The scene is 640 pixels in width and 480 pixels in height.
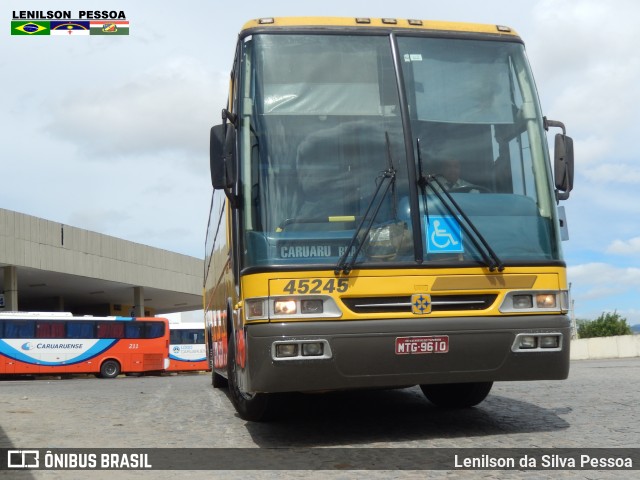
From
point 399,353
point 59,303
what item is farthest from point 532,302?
point 59,303

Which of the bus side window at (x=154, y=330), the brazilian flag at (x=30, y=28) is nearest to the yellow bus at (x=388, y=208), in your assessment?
the brazilian flag at (x=30, y=28)

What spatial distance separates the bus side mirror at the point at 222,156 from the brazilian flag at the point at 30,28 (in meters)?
13.4

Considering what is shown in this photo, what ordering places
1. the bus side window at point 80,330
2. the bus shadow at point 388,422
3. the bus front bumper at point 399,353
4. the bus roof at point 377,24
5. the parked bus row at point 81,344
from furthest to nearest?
the bus side window at point 80,330 < the parked bus row at point 81,344 < the bus roof at point 377,24 < the bus shadow at point 388,422 < the bus front bumper at point 399,353

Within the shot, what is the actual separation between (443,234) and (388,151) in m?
0.85

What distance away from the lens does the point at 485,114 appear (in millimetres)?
7406

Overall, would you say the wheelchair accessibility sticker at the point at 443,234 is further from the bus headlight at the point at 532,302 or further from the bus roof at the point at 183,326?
the bus roof at the point at 183,326

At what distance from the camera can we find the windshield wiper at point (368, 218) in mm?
6652

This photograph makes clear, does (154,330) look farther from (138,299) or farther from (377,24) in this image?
(377,24)

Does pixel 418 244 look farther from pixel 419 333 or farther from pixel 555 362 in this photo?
pixel 555 362

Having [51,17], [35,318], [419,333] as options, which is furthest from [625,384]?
[35,318]

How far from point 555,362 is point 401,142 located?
2266 mm

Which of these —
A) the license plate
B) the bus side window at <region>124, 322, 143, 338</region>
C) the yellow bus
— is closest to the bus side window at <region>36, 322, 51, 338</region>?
the bus side window at <region>124, 322, 143, 338</region>

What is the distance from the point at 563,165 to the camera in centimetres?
737

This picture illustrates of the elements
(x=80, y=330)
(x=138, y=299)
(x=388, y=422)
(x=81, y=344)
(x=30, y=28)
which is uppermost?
(x=30, y=28)
